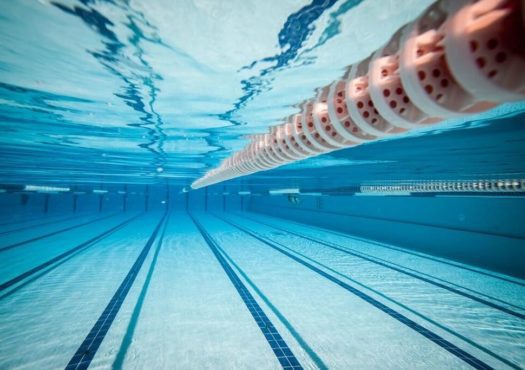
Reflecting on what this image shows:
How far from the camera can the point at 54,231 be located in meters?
12.1

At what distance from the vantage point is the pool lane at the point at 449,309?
11.9 feet

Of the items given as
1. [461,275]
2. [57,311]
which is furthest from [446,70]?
[461,275]

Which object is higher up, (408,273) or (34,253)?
(34,253)

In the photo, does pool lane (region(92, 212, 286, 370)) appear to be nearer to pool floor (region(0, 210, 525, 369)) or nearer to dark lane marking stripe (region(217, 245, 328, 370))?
pool floor (region(0, 210, 525, 369))

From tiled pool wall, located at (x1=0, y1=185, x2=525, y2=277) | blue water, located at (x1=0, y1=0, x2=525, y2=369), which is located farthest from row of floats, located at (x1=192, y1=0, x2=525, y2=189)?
tiled pool wall, located at (x1=0, y1=185, x2=525, y2=277)

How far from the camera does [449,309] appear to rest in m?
4.67

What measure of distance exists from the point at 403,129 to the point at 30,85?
4.16 meters

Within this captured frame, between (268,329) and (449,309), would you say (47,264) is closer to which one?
(268,329)

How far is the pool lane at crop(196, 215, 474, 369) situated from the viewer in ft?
10.8

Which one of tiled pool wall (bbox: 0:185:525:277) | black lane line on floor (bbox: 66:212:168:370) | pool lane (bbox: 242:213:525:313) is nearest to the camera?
black lane line on floor (bbox: 66:212:168:370)

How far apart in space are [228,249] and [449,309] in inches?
242

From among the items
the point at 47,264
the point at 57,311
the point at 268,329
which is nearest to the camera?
the point at 268,329

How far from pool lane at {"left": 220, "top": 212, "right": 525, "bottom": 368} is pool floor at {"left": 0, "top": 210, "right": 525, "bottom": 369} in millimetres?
21

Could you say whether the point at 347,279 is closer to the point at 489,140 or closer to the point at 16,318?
the point at 489,140
